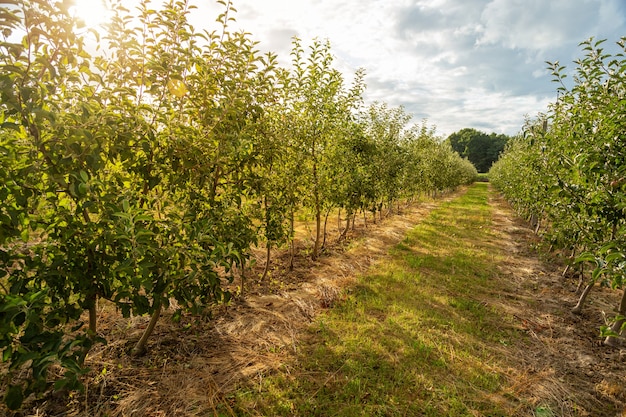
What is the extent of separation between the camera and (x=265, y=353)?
4.17 m

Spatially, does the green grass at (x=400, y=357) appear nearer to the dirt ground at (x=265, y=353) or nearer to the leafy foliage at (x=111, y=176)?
the dirt ground at (x=265, y=353)

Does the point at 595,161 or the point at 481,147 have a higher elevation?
the point at 481,147

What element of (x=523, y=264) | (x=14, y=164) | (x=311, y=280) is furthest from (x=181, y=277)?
(x=523, y=264)

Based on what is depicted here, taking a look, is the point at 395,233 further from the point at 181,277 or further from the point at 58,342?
the point at 58,342

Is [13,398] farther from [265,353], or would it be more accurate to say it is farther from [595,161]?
[595,161]

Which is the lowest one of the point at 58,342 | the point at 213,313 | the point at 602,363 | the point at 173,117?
the point at 602,363

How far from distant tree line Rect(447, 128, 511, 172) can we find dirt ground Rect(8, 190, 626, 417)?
104 metres

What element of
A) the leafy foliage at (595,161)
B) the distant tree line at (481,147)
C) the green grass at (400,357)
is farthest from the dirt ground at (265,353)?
the distant tree line at (481,147)

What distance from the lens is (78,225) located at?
2379mm

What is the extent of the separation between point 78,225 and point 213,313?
308cm

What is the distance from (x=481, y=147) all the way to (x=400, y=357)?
377 ft

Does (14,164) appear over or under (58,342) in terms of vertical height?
over

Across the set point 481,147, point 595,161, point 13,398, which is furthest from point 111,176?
point 481,147

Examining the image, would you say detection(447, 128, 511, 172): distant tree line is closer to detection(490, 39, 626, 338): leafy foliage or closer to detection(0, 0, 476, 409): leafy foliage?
detection(490, 39, 626, 338): leafy foliage
